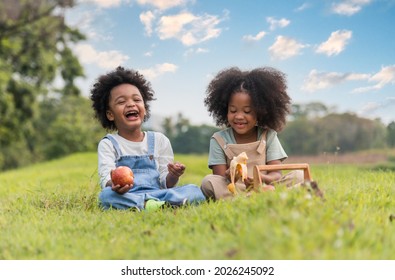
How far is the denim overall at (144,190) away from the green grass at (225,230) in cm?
16

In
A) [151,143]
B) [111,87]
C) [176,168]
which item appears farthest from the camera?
[111,87]

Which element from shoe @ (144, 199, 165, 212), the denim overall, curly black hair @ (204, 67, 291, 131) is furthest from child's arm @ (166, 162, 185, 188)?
curly black hair @ (204, 67, 291, 131)

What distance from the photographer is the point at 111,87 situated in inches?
187

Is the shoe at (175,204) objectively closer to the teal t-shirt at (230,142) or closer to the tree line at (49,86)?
the teal t-shirt at (230,142)

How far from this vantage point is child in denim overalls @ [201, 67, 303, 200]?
419cm

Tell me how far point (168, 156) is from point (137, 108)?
529 millimetres

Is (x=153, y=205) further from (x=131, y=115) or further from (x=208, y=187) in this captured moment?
(x=131, y=115)

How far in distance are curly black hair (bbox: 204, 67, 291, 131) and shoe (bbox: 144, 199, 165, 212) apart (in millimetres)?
1058

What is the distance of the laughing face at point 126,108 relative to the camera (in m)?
4.48

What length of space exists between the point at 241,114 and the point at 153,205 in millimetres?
1025

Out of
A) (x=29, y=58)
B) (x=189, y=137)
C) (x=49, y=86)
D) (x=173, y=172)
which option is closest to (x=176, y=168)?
(x=173, y=172)

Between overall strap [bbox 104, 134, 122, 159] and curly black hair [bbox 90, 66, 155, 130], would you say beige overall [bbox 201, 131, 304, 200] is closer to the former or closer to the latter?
overall strap [bbox 104, 134, 122, 159]
